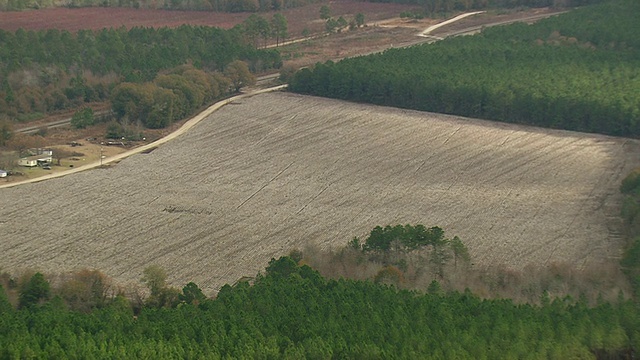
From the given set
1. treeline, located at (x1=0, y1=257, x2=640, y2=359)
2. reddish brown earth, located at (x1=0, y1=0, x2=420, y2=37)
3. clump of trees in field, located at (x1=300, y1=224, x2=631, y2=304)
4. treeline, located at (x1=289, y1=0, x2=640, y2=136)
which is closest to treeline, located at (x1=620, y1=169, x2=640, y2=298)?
clump of trees in field, located at (x1=300, y1=224, x2=631, y2=304)

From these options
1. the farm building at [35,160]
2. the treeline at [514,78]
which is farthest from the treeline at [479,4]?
the farm building at [35,160]

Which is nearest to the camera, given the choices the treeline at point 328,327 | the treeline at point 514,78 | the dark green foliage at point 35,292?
the treeline at point 328,327

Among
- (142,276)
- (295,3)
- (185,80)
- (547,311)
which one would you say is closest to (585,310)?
(547,311)

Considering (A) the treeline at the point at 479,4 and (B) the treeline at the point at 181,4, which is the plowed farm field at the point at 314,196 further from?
(A) the treeline at the point at 479,4

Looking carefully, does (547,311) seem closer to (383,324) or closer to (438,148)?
(383,324)

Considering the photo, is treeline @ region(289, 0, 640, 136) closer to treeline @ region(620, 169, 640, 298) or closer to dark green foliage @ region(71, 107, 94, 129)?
treeline @ region(620, 169, 640, 298)

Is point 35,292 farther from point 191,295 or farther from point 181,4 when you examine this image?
point 181,4
